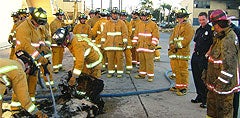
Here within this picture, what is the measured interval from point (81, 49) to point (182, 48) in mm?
2809

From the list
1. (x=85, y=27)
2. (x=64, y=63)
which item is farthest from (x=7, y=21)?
(x=85, y=27)

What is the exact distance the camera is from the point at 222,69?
3.82 metres

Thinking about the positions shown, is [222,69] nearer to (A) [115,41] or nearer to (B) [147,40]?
(B) [147,40]

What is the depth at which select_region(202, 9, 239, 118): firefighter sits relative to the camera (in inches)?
149

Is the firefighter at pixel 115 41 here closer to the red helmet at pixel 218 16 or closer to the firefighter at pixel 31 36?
the firefighter at pixel 31 36

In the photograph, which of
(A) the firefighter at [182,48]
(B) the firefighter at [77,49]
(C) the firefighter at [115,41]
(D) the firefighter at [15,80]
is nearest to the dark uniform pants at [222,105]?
(B) the firefighter at [77,49]

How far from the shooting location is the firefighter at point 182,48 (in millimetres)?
6770

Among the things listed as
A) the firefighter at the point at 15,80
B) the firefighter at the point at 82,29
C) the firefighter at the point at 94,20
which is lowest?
the firefighter at the point at 15,80

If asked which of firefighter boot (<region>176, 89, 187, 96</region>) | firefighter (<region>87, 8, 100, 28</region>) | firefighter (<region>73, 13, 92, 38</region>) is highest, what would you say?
firefighter (<region>87, 8, 100, 28</region>)

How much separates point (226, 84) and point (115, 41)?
534 cm

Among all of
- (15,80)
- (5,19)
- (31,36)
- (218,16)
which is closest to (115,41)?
(31,36)

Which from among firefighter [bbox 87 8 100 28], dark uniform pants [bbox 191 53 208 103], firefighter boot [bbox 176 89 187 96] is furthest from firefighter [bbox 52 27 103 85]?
firefighter [bbox 87 8 100 28]

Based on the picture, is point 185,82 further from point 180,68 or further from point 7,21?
point 7,21

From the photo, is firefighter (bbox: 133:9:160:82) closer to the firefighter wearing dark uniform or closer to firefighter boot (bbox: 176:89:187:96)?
firefighter boot (bbox: 176:89:187:96)
